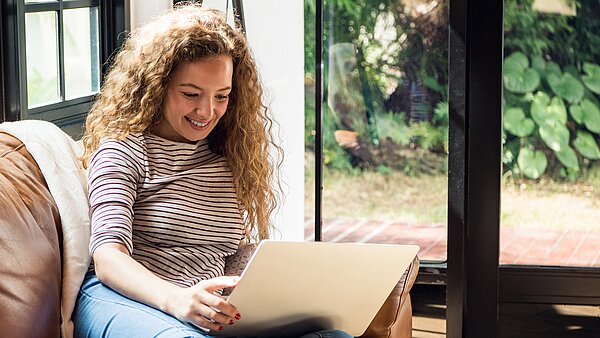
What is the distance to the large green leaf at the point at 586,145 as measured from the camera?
10.8 feet

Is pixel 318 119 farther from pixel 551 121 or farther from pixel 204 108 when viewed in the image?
pixel 204 108

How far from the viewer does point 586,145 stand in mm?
3311

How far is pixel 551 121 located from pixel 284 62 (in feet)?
2.95

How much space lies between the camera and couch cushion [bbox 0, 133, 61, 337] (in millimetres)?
1789

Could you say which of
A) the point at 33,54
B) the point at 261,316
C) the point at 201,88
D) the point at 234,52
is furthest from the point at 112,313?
the point at 33,54

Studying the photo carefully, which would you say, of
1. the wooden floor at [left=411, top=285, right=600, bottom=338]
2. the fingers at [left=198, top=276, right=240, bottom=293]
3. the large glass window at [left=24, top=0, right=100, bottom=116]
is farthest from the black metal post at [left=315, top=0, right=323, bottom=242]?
the fingers at [left=198, top=276, right=240, bottom=293]

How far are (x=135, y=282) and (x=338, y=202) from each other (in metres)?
1.58

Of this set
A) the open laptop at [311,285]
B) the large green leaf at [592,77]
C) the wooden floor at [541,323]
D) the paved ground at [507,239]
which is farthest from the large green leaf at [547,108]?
the open laptop at [311,285]

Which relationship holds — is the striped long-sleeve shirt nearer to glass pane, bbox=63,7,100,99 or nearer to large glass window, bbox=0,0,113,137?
large glass window, bbox=0,0,113,137

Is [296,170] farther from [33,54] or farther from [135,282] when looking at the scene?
[135,282]

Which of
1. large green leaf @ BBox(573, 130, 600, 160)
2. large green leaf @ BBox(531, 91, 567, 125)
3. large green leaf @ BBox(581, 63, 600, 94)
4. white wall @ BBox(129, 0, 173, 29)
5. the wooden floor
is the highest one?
white wall @ BBox(129, 0, 173, 29)

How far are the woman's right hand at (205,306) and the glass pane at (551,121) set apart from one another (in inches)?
65.0

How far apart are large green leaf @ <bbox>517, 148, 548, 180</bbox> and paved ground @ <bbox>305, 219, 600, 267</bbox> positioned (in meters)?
0.19

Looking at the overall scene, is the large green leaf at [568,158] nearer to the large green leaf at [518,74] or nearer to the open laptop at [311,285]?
the large green leaf at [518,74]
